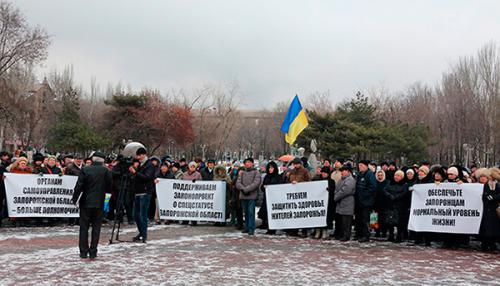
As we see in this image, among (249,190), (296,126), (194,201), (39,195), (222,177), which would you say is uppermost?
(296,126)

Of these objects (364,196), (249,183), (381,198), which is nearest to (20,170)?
(249,183)

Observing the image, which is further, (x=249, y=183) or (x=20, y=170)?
(x=20, y=170)

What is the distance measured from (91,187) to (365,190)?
6.35 metres

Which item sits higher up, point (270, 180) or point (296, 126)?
point (296, 126)

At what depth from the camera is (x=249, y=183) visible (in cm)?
1275

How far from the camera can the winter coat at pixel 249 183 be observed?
496 inches

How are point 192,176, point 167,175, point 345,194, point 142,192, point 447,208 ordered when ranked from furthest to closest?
1. point 167,175
2. point 192,176
3. point 345,194
4. point 447,208
5. point 142,192

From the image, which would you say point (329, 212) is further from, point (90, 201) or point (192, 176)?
point (90, 201)

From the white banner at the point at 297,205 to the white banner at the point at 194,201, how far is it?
5.72ft

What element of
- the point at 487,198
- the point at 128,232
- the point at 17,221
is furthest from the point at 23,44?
the point at 487,198

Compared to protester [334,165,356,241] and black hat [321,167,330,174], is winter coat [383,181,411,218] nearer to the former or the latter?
protester [334,165,356,241]

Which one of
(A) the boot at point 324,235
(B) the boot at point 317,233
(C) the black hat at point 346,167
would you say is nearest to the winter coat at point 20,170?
(B) the boot at point 317,233

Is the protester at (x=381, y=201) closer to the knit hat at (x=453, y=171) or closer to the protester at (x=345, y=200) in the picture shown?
the protester at (x=345, y=200)

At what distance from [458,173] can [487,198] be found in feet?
3.23
